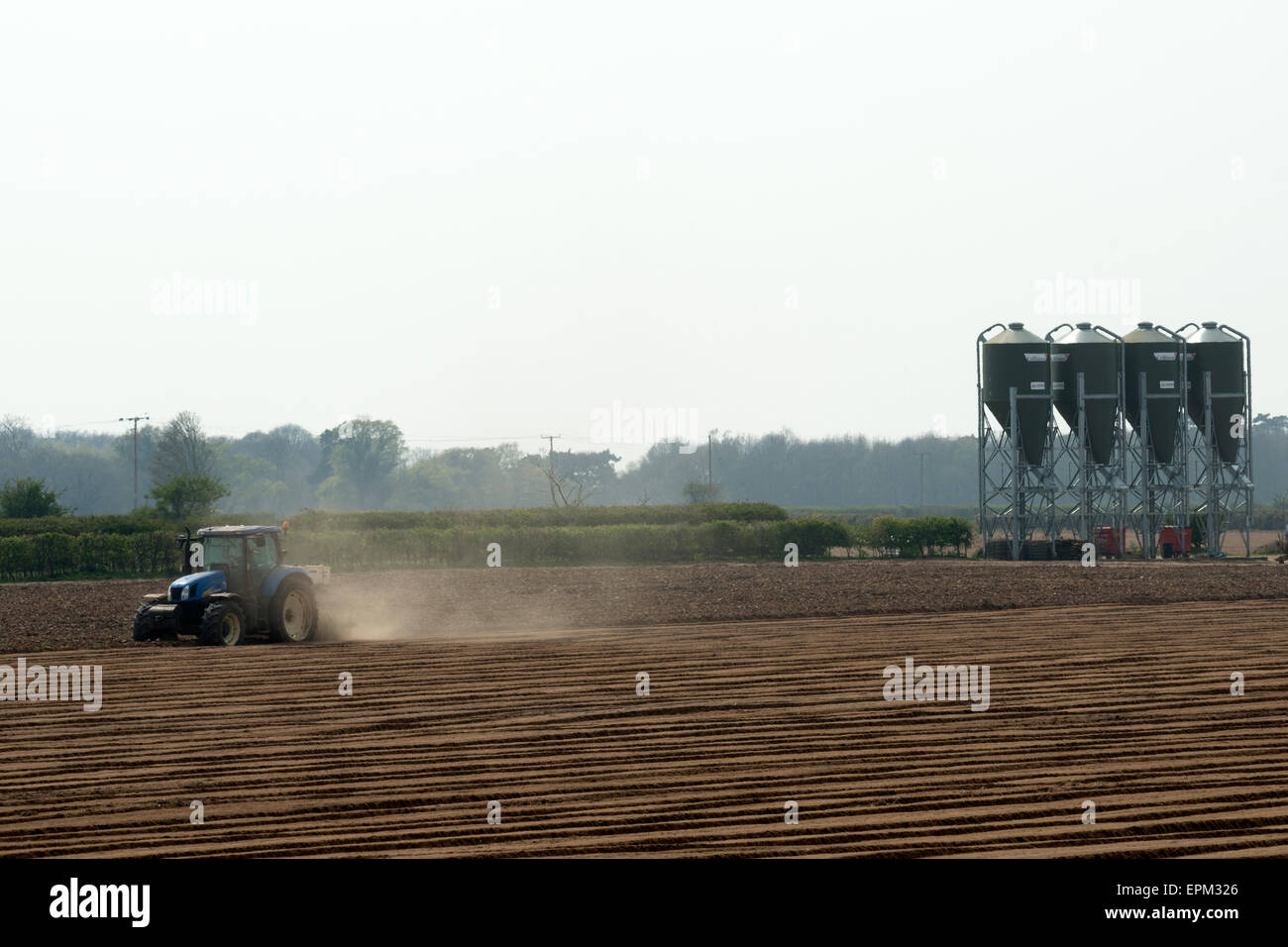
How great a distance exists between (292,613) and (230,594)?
1253mm

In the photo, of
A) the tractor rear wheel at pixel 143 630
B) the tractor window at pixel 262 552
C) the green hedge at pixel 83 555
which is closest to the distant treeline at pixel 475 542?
the green hedge at pixel 83 555

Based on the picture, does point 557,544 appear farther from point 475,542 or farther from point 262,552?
point 262,552

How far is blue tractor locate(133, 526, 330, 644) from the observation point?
712 inches

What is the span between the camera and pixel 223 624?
18.3 meters

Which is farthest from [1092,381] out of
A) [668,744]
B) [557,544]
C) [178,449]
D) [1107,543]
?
[178,449]

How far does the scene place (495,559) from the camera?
42469 mm

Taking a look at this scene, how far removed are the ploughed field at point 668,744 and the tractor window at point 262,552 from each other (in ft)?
4.18

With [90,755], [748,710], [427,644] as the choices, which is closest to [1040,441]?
[427,644]

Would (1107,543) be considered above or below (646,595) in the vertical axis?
above

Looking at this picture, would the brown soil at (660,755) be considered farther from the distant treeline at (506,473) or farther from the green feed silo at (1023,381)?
the distant treeline at (506,473)

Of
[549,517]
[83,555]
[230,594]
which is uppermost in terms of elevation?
[549,517]

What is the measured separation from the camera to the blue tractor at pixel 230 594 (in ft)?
59.3
